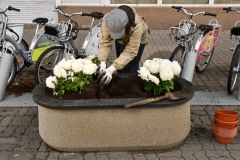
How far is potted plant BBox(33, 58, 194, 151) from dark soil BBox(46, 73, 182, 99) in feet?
0.04

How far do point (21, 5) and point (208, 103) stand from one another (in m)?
6.94

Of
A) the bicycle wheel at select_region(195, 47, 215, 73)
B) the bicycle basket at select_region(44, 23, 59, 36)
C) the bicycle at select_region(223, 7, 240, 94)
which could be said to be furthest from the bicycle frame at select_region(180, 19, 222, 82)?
the bicycle basket at select_region(44, 23, 59, 36)

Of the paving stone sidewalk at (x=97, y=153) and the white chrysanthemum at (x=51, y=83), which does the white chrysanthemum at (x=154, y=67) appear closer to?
the paving stone sidewalk at (x=97, y=153)

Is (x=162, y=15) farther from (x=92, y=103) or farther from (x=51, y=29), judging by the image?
(x=92, y=103)

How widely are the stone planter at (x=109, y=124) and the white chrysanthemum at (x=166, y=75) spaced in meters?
0.28

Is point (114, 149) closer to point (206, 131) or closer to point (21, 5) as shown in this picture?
point (206, 131)

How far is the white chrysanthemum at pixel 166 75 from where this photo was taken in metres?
3.50

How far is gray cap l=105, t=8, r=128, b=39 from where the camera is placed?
3374 millimetres

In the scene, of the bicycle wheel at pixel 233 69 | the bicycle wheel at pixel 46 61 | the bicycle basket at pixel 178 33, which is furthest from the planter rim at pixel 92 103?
the bicycle basket at pixel 178 33

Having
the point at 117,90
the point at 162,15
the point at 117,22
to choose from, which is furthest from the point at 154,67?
the point at 162,15

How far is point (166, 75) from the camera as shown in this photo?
138 inches

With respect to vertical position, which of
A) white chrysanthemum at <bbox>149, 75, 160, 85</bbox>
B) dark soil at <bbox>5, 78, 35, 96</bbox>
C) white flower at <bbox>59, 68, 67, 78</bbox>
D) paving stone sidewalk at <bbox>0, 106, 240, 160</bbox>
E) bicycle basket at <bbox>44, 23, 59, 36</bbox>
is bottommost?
paving stone sidewalk at <bbox>0, 106, 240, 160</bbox>

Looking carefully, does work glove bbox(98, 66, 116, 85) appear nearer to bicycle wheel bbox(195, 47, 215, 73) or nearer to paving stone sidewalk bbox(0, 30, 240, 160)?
paving stone sidewalk bbox(0, 30, 240, 160)

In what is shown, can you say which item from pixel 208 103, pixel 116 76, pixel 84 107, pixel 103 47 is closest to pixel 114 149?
pixel 84 107
